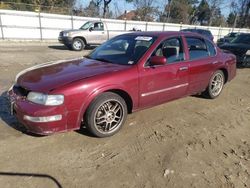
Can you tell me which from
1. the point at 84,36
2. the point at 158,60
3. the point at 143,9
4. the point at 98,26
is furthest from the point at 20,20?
the point at 143,9

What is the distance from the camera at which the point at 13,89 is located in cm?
401

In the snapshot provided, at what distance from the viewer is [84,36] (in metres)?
16.2

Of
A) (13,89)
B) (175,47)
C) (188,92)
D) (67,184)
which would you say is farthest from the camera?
(188,92)

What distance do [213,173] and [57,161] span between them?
2.03 meters

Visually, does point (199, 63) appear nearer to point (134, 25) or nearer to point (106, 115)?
point (106, 115)

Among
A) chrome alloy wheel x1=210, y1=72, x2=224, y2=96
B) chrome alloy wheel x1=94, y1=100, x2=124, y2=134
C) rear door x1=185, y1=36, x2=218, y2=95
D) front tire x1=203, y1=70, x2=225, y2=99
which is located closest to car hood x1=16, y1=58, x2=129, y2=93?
chrome alloy wheel x1=94, y1=100, x2=124, y2=134

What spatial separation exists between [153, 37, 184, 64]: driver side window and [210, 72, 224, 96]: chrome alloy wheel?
4.92 ft

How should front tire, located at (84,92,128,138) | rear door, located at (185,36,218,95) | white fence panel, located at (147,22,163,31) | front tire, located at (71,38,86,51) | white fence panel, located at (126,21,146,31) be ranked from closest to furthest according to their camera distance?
front tire, located at (84,92,128,138)
rear door, located at (185,36,218,95)
front tire, located at (71,38,86,51)
white fence panel, located at (126,21,146,31)
white fence panel, located at (147,22,163,31)

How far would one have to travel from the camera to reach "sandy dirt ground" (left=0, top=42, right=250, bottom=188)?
3.07 meters

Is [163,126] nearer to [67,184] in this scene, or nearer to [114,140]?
[114,140]

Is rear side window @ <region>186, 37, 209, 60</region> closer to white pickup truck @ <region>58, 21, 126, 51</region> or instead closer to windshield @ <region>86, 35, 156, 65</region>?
windshield @ <region>86, 35, 156, 65</region>

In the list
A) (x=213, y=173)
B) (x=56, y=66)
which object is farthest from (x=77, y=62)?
(x=213, y=173)

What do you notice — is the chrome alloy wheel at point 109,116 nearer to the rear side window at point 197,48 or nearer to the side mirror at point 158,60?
the side mirror at point 158,60

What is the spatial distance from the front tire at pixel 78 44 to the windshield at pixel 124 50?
1122 cm
